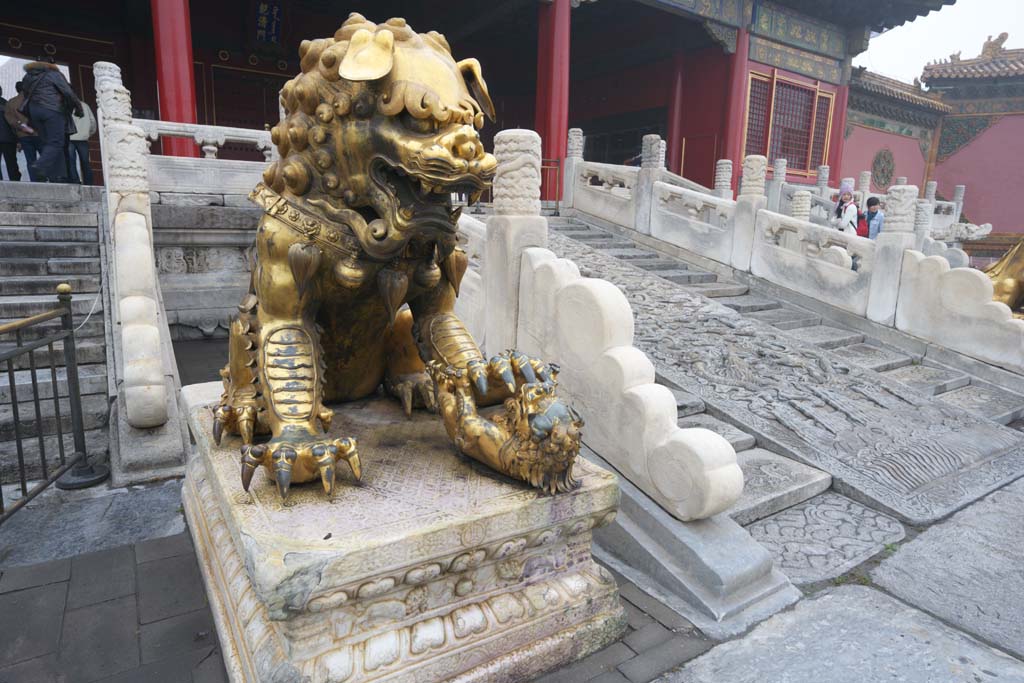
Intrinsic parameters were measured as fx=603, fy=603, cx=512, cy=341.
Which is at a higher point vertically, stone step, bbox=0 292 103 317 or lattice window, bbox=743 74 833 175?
lattice window, bbox=743 74 833 175

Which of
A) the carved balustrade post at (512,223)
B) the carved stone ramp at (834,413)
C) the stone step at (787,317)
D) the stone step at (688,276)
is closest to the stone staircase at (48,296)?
the carved balustrade post at (512,223)

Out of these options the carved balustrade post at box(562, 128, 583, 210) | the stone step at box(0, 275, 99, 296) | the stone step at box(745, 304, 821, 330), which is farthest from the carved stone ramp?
the stone step at box(0, 275, 99, 296)

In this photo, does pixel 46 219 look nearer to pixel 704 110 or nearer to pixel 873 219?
pixel 873 219

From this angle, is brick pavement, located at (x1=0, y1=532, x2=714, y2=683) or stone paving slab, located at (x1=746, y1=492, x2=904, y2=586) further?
stone paving slab, located at (x1=746, y1=492, x2=904, y2=586)

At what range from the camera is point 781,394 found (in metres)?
4.17

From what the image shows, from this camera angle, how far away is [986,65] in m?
20.3

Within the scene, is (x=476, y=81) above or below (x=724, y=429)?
above

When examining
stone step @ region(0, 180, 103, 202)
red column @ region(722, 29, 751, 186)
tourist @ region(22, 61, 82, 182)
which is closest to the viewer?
stone step @ region(0, 180, 103, 202)

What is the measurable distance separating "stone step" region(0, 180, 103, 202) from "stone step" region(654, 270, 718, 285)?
599 cm

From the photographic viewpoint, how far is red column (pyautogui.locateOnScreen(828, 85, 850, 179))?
1589cm

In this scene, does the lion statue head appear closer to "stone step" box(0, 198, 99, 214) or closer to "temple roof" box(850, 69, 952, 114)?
"stone step" box(0, 198, 99, 214)

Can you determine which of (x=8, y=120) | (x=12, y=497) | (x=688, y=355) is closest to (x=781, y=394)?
(x=688, y=355)

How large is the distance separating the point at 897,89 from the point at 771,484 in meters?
20.7

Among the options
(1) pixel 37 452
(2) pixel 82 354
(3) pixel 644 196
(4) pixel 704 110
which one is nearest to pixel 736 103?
(4) pixel 704 110
